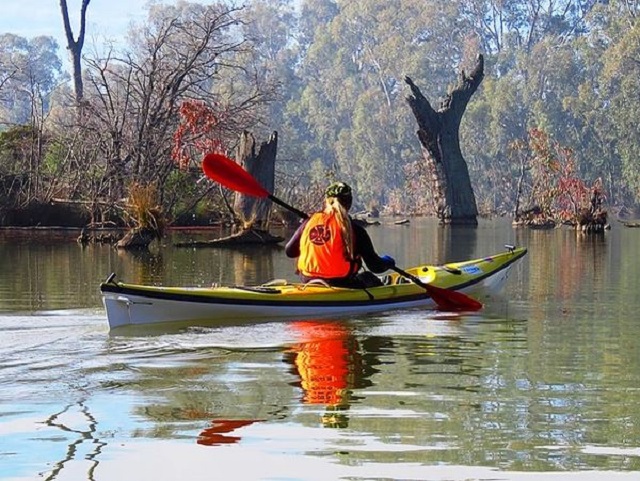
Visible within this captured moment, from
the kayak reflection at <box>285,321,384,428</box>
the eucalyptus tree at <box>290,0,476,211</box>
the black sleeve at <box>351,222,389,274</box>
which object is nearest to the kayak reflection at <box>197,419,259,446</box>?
the kayak reflection at <box>285,321,384,428</box>

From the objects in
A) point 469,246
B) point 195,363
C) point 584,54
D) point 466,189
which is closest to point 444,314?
point 195,363

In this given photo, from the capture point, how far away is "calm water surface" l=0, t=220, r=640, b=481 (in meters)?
5.90

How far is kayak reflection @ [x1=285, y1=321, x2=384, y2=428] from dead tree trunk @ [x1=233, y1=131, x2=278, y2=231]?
13.8 meters

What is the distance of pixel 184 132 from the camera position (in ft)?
94.1

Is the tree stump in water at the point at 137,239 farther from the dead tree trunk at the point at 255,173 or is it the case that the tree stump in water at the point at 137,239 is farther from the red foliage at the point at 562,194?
the red foliage at the point at 562,194

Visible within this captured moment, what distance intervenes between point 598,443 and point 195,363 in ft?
10.9

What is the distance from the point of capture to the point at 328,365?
29.2 feet

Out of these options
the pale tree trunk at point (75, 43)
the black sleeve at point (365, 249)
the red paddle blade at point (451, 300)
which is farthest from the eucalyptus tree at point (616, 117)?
the black sleeve at point (365, 249)

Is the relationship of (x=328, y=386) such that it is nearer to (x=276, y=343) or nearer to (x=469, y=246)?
(x=276, y=343)

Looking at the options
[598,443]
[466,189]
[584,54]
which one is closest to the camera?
[598,443]

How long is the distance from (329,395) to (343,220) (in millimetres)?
3939

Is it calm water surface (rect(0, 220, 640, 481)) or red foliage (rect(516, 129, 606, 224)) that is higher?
red foliage (rect(516, 129, 606, 224))

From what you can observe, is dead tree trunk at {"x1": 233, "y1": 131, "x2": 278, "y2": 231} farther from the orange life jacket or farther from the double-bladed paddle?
the orange life jacket

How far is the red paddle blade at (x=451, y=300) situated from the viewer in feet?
40.3
